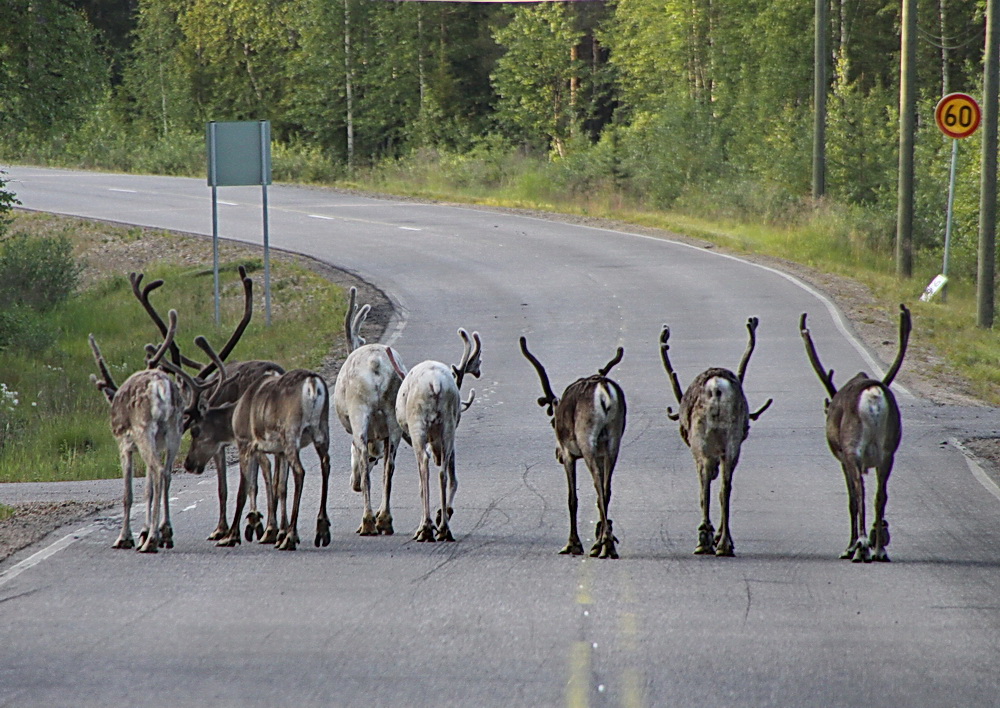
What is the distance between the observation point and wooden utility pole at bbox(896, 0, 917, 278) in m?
27.6

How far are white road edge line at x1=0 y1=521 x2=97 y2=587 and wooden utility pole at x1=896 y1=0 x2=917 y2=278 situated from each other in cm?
2123

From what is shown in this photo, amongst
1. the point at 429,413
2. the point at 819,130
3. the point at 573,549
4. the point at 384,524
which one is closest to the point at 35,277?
the point at 819,130

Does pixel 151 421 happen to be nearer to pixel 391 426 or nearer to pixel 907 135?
pixel 391 426

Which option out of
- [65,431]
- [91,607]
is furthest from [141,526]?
[65,431]

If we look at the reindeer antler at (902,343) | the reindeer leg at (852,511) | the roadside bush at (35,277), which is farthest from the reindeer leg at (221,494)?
the roadside bush at (35,277)

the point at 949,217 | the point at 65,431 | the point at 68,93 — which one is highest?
the point at 68,93

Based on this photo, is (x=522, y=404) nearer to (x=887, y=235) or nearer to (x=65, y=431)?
(x=65, y=431)

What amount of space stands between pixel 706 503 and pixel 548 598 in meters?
1.32

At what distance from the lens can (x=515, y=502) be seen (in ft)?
35.9

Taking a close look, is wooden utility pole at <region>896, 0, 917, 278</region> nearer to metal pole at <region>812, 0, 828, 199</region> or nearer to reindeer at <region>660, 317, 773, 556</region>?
metal pole at <region>812, 0, 828, 199</region>

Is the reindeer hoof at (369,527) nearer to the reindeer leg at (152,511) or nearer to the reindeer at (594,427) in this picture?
the reindeer leg at (152,511)

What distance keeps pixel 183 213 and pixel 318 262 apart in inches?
454

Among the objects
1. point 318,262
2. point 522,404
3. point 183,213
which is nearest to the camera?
point 522,404

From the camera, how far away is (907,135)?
1105 inches
